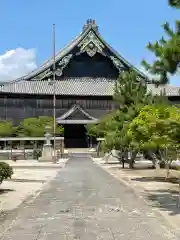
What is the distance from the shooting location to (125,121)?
35406mm

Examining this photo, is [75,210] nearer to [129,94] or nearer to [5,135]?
[129,94]

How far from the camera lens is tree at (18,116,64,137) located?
6275cm

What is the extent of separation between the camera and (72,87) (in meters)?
76.2

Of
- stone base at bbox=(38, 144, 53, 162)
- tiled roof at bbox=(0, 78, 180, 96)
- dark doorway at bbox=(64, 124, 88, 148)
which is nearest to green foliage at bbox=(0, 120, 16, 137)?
tiled roof at bbox=(0, 78, 180, 96)

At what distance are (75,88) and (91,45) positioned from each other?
7918mm

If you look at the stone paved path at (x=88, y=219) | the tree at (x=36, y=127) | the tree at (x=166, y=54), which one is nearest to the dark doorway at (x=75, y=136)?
the tree at (x=36, y=127)

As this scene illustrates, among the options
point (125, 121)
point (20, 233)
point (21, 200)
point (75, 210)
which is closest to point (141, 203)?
point (75, 210)

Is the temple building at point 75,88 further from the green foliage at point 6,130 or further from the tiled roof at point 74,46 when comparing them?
the green foliage at point 6,130

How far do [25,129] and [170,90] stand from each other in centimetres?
2768

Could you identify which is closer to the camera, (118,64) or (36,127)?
(36,127)

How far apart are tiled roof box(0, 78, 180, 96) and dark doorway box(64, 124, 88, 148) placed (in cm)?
550

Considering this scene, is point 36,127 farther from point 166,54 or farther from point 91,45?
point 166,54

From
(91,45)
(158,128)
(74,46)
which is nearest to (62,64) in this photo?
(74,46)

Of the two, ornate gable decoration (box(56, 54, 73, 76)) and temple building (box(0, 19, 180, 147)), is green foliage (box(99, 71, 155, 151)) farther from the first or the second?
ornate gable decoration (box(56, 54, 73, 76))
